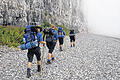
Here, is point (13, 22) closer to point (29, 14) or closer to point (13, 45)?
point (29, 14)

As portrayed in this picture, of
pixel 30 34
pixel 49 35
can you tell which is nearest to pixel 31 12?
pixel 49 35

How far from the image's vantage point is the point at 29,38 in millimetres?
6840

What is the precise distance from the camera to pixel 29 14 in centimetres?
3094

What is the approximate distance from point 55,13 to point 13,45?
2898cm

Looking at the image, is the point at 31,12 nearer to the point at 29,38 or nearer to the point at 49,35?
the point at 49,35

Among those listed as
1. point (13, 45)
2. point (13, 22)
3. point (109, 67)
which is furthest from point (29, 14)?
point (109, 67)

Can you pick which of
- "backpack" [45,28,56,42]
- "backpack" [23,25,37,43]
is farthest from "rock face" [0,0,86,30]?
"backpack" [23,25,37,43]

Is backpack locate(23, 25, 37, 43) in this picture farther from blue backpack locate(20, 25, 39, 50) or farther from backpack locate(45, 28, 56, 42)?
backpack locate(45, 28, 56, 42)

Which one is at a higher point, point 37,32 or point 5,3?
point 5,3

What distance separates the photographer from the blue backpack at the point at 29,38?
6.79 m

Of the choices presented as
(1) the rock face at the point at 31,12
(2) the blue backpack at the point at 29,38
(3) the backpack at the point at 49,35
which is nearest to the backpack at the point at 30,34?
(2) the blue backpack at the point at 29,38

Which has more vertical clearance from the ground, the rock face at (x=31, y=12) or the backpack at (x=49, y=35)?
the rock face at (x=31, y=12)

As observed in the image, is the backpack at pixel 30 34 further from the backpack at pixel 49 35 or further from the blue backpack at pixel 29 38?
the backpack at pixel 49 35

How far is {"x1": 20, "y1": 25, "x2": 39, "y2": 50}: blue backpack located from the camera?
6785mm
